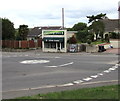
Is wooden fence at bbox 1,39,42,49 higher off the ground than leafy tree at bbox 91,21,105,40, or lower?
lower

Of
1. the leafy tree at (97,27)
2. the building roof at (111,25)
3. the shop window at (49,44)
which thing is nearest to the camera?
the shop window at (49,44)

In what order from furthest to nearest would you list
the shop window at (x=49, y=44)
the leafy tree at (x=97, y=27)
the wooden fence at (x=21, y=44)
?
the leafy tree at (x=97, y=27)
the wooden fence at (x=21, y=44)
the shop window at (x=49, y=44)

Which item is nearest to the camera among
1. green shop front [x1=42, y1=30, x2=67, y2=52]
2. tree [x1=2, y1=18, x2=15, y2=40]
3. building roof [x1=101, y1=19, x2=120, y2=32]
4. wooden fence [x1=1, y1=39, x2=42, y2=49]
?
green shop front [x1=42, y1=30, x2=67, y2=52]

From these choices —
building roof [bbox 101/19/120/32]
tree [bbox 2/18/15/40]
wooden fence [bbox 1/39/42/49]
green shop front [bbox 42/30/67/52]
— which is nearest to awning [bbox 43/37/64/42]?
Result: green shop front [bbox 42/30/67/52]

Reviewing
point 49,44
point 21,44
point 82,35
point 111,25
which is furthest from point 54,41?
point 111,25

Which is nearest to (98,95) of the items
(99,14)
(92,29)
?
(92,29)

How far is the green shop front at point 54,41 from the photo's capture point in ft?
152

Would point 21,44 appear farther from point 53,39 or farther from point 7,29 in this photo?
point 7,29

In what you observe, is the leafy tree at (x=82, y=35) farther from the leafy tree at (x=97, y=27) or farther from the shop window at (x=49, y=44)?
the shop window at (x=49, y=44)

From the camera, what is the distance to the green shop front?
46381mm

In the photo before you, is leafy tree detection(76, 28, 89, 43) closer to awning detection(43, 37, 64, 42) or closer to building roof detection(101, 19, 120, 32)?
building roof detection(101, 19, 120, 32)

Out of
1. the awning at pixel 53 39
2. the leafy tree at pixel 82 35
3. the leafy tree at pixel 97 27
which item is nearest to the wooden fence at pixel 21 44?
the awning at pixel 53 39

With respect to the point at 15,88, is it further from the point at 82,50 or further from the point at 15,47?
the point at 15,47

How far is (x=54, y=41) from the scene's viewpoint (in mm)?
47062
